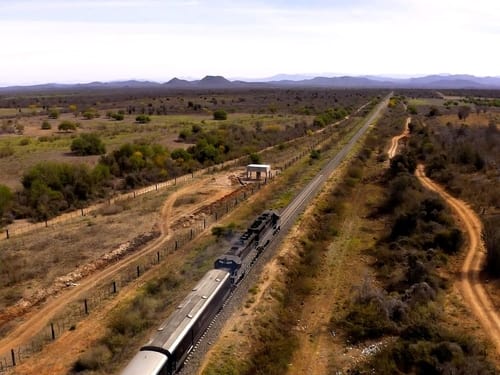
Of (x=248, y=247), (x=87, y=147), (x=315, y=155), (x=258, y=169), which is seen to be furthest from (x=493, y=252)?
(x=87, y=147)

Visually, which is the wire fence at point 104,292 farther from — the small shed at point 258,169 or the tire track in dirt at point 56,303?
the small shed at point 258,169

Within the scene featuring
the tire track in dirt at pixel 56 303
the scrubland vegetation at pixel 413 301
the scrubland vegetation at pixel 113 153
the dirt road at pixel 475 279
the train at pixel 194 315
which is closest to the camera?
the train at pixel 194 315

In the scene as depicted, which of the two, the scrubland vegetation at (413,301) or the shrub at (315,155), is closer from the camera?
the scrubland vegetation at (413,301)

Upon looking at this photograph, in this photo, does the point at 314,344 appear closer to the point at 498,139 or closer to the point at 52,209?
the point at 52,209

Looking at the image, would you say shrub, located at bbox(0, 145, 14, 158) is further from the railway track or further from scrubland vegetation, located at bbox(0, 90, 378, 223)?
the railway track

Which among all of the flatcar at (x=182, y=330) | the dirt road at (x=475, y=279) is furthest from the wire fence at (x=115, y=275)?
the dirt road at (x=475, y=279)

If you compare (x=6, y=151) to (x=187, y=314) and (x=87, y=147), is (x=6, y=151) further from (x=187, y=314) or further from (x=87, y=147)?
(x=187, y=314)

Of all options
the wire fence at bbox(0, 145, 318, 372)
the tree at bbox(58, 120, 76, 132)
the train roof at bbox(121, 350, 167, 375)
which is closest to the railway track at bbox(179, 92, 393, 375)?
the train roof at bbox(121, 350, 167, 375)
